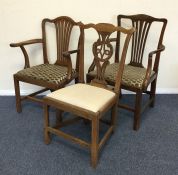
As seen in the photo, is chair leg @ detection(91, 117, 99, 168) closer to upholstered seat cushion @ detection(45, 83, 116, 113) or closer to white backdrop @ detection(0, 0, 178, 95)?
upholstered seat cushion @ detection(45, 83, 116, 113)

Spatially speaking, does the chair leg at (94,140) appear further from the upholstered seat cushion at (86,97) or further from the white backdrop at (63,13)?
the white backdrop at (63,13)

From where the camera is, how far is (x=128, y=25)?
2.52 m

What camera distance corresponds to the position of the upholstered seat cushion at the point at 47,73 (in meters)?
2.05

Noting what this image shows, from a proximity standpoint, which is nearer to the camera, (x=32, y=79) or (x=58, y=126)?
(x=58, y=126)

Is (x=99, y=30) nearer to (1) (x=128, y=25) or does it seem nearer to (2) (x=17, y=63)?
(1) (x=128, y=25)

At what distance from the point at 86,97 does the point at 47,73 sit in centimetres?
62

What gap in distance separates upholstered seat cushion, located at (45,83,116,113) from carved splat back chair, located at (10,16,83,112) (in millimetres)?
249

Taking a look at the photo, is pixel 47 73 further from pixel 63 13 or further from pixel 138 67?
pixel 138 67

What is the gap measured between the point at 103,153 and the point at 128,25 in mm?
1400

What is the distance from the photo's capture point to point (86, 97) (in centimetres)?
168

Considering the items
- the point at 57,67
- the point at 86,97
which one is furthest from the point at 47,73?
the point at 86,97

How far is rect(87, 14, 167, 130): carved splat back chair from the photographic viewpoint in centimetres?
197

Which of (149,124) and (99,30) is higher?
(99,30)

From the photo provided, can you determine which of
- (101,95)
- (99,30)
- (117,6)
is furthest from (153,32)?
(101,95)
